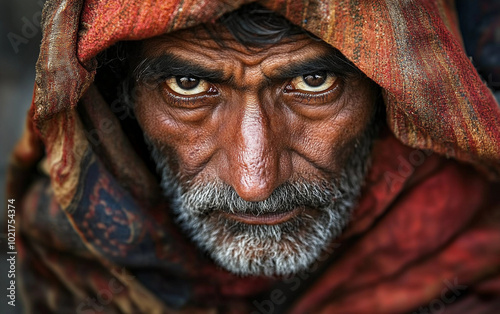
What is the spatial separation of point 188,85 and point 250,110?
18cm

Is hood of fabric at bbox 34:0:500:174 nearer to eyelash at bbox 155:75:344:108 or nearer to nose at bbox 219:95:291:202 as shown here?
eyelash at bbox 155:75:344:108

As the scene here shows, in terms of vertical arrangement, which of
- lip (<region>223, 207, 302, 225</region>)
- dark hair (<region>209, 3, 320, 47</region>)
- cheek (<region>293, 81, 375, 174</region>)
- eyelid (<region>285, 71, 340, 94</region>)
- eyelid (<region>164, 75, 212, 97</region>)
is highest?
dark hair (<region>209, 3, 320, 47</region>)

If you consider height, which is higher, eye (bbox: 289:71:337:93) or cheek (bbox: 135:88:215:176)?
eye (bbox: 289:71:337:93)

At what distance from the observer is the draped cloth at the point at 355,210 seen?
1196mm

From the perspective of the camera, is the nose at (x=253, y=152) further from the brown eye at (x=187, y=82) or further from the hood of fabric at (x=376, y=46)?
the hood of fabric at (x=376, y=46)

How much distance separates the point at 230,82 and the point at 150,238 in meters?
0.60

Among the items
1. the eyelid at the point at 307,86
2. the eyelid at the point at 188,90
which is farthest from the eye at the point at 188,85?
the eyelid at the point at 307,86

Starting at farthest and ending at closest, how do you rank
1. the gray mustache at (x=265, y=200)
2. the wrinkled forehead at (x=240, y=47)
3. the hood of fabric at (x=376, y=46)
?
the gray mustache at (x=265, y=200) < the wrinkled forehead at (x=240, y=47) < the hood of fabric at (x=376, y=46)

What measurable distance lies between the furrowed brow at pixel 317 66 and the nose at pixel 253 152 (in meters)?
0.10

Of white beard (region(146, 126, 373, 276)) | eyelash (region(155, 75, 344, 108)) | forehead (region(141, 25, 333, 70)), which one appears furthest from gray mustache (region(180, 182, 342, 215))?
forehead (region(141, 25, 333, 70))

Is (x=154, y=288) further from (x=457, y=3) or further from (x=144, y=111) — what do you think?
(x=457, y=3)

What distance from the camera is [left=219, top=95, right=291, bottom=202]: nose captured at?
1.29m

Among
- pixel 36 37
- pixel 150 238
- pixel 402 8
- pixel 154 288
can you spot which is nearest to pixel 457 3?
pixel 402 8

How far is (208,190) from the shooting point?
1451 millimetres
